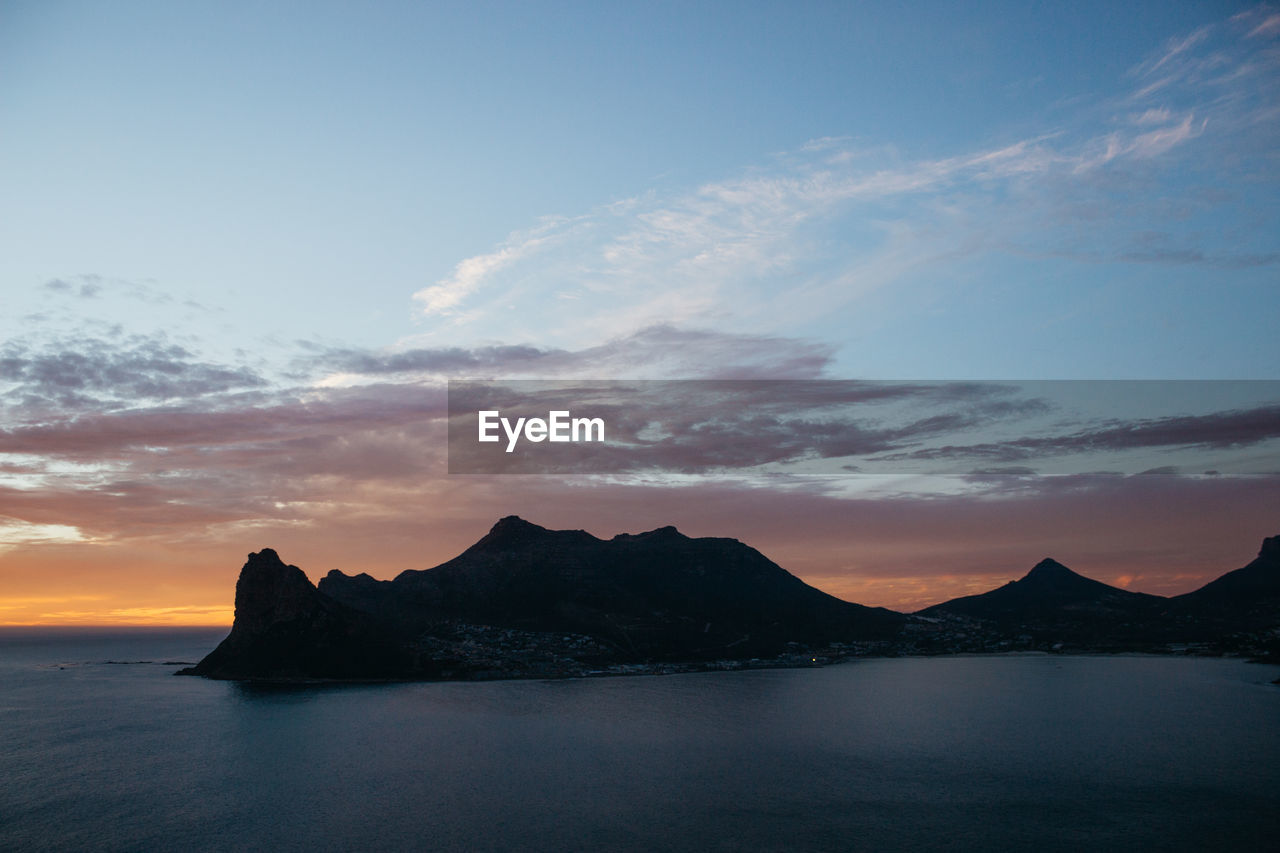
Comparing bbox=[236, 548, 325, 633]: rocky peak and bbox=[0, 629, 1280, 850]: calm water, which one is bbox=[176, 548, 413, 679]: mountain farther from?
bbox=[0, 629, 1280, 850]: calm water

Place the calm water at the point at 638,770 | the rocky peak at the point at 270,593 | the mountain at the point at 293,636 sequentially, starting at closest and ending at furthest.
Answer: the calm water at the point at 638,770
the mountain at the point at 293,636
the rocky peak at the point at 270,593

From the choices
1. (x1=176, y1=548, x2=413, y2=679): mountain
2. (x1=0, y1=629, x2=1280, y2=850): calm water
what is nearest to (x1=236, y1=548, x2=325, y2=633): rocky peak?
(x1=176, y1=548, x2=413, y2=679): mountain

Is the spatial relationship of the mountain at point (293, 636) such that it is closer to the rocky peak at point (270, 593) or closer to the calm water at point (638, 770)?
the rocky peak at point (270, 593)

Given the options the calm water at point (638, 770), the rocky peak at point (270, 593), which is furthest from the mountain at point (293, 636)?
the calm water at point (638, 770)

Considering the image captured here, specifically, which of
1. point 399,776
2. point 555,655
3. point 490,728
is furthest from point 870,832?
point 555,655

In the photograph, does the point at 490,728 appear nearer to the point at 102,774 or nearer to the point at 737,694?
the point at 102,774

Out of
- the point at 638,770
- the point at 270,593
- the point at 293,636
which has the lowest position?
the point at 638,770

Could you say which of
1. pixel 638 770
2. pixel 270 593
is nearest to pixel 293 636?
pixel 270 593

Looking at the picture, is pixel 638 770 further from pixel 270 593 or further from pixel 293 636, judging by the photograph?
pixel 270 593
